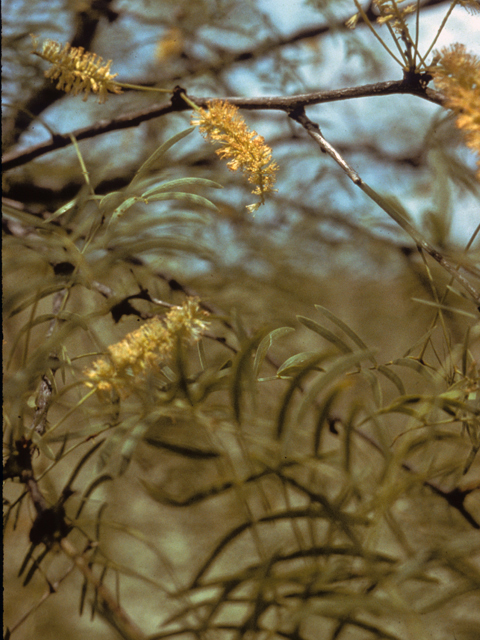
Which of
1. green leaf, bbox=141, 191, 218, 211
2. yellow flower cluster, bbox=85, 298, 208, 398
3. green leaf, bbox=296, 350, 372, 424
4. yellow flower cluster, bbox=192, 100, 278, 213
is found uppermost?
yellow flower cluster, bbox=192, 100, 278, 213

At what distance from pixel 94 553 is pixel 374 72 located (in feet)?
1.68

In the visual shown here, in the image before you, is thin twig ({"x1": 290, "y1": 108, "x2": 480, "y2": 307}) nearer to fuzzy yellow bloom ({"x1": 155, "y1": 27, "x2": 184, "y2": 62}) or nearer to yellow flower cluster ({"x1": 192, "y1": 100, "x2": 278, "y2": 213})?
yellow flower cluster ({"x1": 192, "y1": 100, "x2": 278, "y2": 213})

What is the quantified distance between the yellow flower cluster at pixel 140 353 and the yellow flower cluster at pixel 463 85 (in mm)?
85

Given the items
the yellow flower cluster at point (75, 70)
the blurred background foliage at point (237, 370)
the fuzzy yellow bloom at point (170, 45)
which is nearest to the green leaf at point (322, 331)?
the blurred background foliage at point (237, 370)

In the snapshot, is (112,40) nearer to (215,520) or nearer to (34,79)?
(34,79)

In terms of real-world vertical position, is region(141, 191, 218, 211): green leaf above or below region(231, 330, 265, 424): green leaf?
above

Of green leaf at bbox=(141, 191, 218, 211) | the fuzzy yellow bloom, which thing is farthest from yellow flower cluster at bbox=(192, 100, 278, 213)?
the fuzzy yellow bloom

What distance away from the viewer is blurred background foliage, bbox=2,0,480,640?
0.30ft

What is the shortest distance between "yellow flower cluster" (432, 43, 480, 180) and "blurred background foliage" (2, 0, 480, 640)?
0.12 ft

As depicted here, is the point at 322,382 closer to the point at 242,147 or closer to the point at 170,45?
the point at 242,147

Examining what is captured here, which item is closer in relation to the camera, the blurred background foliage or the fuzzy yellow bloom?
the blurred background foliage

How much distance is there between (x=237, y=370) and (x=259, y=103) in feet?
0.46

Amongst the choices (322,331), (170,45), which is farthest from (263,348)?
(170,45)

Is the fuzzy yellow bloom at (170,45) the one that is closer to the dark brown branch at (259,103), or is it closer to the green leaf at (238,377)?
the dark brown branch at (259,103)
